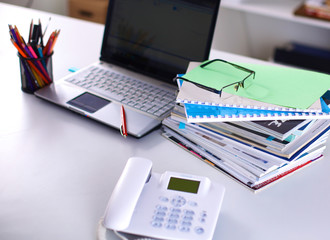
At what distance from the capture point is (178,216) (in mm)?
641

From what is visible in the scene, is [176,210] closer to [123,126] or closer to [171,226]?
[171,226]

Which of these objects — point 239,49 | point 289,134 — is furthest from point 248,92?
point 239,49

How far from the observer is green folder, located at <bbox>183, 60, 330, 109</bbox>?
2.65 feet

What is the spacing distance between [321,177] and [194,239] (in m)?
0.37

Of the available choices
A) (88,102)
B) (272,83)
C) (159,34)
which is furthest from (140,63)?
(272,83)

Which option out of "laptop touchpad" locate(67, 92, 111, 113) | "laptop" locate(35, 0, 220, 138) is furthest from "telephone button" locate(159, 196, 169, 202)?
"laptop touchpad" locate(67, 92, 111, 113)

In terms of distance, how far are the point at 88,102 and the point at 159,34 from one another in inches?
10.4

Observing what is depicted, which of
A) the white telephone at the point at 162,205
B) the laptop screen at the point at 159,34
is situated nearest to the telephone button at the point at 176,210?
the white telephone at the point at 162,205

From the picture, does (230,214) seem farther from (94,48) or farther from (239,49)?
(239,49)

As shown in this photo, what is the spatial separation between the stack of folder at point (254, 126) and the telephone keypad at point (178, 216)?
0.17 meters

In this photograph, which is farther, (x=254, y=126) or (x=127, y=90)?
(x=127, y=90)

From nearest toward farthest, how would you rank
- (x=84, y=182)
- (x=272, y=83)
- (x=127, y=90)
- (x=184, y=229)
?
(x=184, y=229) → (x=84, y=182) → (x=272, y=83) → (x=127, y=90)

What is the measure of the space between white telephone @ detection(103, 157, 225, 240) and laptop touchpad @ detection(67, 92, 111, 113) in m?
0.27

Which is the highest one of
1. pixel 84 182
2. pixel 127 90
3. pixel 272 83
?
pixel 272 83
